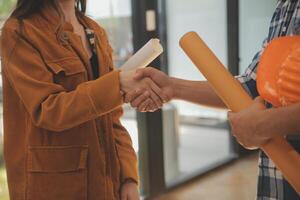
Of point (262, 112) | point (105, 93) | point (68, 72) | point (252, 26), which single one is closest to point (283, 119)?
point (262, 112)

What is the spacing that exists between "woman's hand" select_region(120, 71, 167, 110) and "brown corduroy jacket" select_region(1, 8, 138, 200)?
0.04 m

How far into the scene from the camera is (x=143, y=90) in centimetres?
132

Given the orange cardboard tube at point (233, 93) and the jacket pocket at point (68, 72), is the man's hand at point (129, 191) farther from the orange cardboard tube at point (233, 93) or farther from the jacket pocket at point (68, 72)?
the orange cardboard tube at point (233, 93)

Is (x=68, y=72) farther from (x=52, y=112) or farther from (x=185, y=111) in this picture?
(x=185, y=111)

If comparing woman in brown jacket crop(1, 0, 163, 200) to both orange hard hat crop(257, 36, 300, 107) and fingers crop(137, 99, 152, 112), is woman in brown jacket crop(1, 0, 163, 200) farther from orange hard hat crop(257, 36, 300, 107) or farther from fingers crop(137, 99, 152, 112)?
orange hard hat crop(257, 36, 300, 107)

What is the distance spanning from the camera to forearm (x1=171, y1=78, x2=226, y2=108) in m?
1.40

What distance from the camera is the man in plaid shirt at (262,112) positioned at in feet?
2.83

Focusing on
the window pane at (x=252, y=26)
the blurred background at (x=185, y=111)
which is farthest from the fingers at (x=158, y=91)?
the window pane at (x=252, y=26)

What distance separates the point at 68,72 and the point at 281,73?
0.57 meters

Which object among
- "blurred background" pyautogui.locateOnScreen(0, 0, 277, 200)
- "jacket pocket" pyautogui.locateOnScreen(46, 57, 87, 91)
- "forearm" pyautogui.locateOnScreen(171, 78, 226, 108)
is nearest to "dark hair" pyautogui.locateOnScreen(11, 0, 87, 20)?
"jacket pocket" pyautogui.locateOnScreen(46, 57, 87, 91)

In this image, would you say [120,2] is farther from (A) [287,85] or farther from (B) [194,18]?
(A) [287,85]

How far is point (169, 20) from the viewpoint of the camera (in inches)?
136

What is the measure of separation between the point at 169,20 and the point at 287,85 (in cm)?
270

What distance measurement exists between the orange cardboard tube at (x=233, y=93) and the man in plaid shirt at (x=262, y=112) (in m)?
0.02
